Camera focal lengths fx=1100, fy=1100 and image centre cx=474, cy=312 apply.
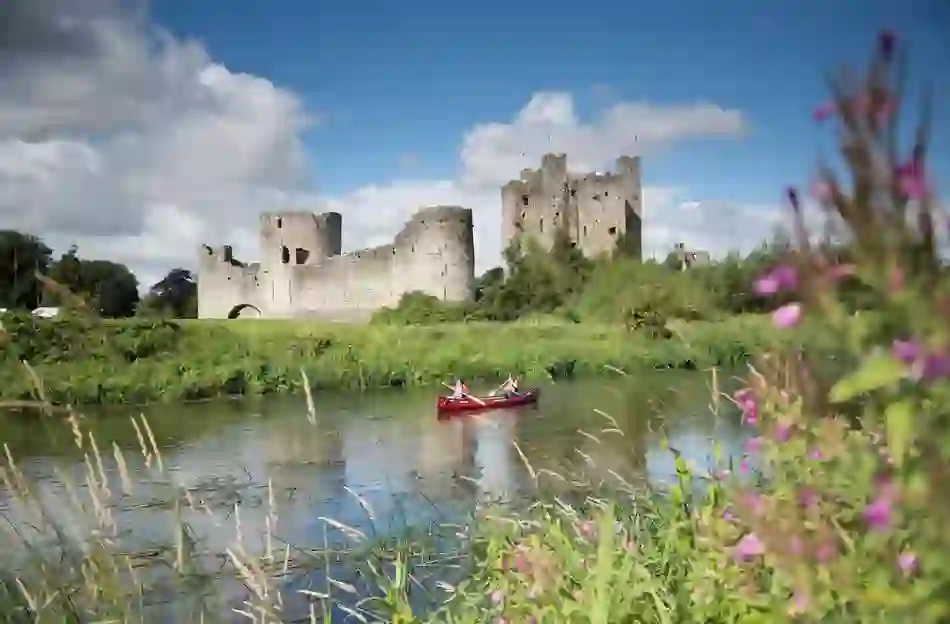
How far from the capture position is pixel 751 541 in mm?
1243

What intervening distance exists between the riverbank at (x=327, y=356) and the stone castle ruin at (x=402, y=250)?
18.8ft

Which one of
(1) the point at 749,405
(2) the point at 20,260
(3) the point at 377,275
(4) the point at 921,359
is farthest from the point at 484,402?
(2) the point at 20,260

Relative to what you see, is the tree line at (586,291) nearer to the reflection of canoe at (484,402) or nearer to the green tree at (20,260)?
the reflection of canoe at (484,402)

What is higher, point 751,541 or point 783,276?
point 783,276

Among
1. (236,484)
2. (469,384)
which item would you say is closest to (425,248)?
(469,384)

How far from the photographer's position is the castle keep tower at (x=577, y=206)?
94.4 feet

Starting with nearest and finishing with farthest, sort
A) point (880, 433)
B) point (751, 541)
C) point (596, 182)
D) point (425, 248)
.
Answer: point (751, 541) < point (880, 433) < point (425, 248) < point (596, 182)

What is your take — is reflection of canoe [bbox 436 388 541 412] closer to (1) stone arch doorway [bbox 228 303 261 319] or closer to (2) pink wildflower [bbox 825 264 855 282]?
(2) pink wildflower [bbox 825 264 855 282]

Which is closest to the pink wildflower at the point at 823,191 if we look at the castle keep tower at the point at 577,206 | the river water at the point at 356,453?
the river water at the point at 356,453

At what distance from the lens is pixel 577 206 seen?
96.4ft

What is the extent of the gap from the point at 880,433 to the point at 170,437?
8.55 meters

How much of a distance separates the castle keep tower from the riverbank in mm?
10561

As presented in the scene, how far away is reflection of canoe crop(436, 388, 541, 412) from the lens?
10.8 m

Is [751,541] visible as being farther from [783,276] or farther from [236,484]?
[236,484]
